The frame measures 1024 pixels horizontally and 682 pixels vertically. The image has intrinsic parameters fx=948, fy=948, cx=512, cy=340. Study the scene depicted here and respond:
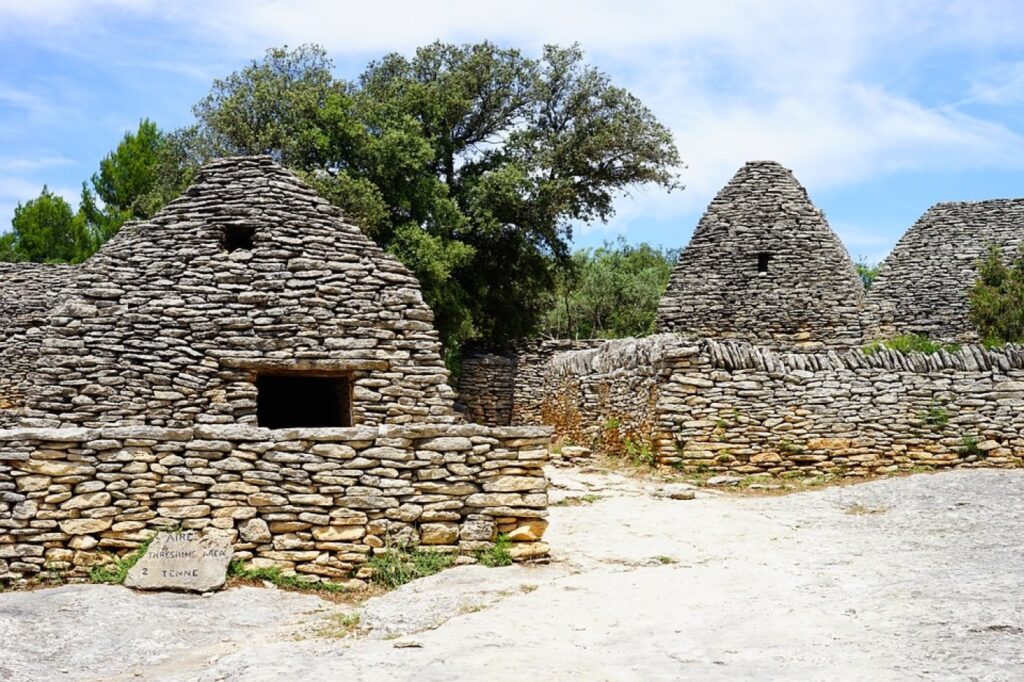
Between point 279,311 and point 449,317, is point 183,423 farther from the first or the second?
point 449,317

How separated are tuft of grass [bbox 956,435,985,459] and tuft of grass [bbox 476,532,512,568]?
27.5ft

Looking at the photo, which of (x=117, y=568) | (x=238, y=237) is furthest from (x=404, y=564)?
(x=238, y=237)

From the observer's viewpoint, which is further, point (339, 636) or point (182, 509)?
point (182, 509)

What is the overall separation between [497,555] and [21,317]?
15.7 meters

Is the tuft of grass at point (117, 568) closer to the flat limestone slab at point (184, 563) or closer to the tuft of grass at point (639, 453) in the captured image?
the flat limestone slab at point (184, 563)

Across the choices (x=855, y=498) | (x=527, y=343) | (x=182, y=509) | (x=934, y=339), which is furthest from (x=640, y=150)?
(x=182, y=509)

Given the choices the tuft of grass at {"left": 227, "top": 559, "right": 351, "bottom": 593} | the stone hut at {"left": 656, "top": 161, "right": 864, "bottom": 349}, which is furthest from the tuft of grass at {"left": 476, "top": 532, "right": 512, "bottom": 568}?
the stone hut at {"left": 656, "top": 161, "right": 864, "bottom": 349}

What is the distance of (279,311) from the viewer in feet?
38.6

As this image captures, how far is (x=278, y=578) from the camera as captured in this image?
7527 millimetres

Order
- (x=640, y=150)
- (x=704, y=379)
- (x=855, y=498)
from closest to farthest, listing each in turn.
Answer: (x=855, y=498), (x=704, y=379), (x=640, y=150)

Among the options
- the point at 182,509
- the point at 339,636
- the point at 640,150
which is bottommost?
the point at 339,636

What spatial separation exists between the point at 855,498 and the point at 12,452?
9.10 metres

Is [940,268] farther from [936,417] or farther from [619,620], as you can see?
[619,620]

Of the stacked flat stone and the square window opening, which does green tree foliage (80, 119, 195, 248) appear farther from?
the square window opening
